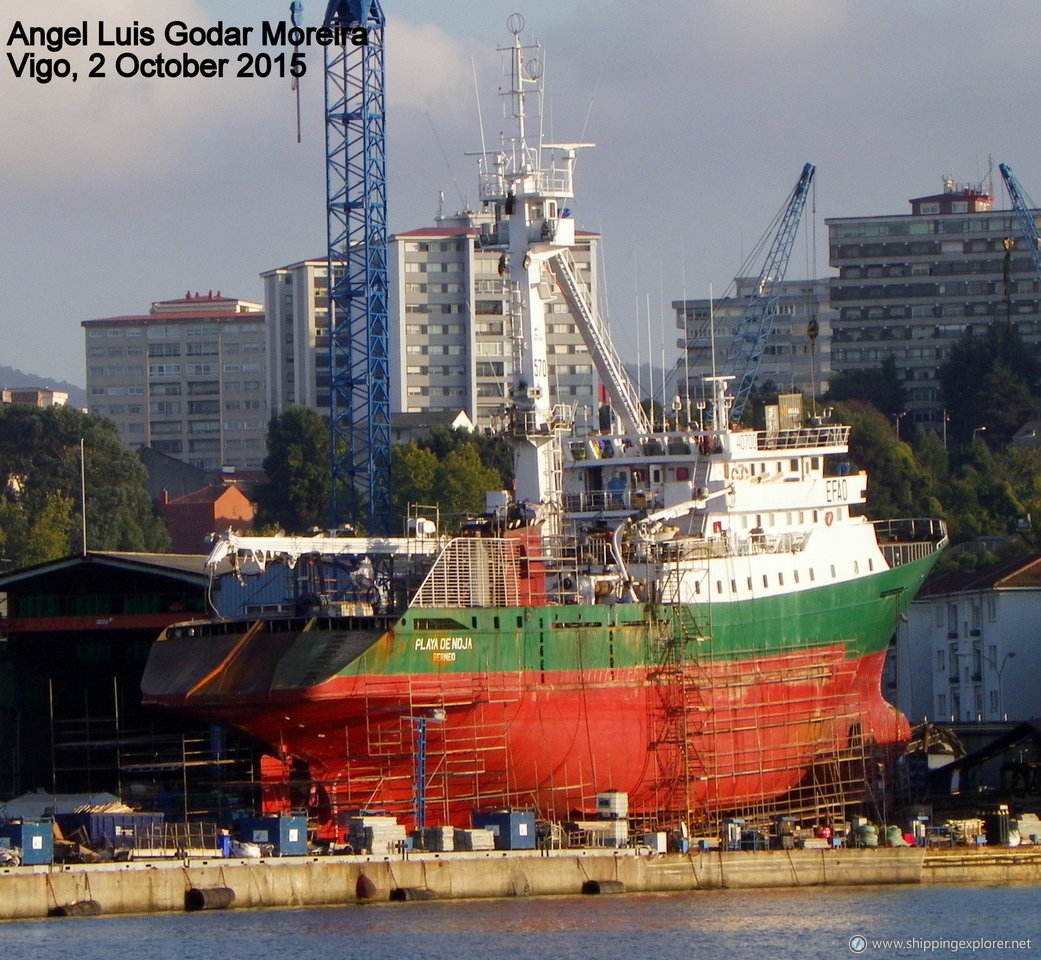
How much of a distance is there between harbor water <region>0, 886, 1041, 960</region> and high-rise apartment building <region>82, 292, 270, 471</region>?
465 ft

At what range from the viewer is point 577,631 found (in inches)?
2318

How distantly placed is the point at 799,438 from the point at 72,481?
255 feet

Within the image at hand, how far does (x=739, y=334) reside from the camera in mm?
129250

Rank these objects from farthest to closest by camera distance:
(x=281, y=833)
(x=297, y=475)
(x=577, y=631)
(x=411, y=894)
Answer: (x=297, y=475), (x=577, y=631), (x=281, y=833), (x=411, y=894)

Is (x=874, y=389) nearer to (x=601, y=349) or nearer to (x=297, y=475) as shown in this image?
(x=297, y=475)

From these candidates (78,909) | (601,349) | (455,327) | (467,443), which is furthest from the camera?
(455,327)

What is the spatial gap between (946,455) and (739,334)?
14.0 metres

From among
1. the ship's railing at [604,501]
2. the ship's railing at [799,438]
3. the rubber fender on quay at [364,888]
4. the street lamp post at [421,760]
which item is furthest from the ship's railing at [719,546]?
the rubber fender on quay at [364,888]

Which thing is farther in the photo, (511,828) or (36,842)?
(511,828)

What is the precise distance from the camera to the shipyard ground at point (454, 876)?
47969 mm

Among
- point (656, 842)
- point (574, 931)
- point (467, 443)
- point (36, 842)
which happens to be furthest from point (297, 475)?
point (574, 931)

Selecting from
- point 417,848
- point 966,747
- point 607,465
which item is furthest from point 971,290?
point 417,848

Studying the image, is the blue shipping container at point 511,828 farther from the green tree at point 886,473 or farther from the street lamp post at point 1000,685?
the green tree at point 886,473

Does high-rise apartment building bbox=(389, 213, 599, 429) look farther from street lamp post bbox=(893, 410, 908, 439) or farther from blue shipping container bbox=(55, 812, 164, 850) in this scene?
blue shipping container bbox=(55, 812, 164, 850)
